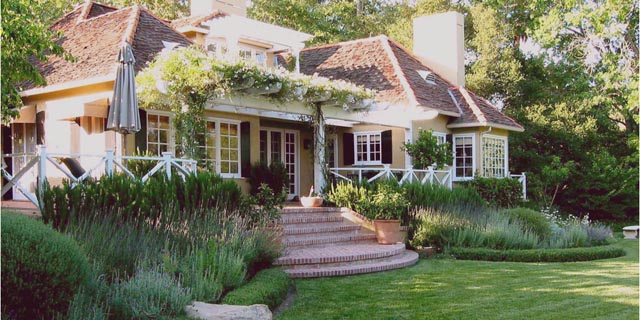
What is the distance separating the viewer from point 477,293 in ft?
28.5

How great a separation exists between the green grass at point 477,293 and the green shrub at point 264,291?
9.4 inches

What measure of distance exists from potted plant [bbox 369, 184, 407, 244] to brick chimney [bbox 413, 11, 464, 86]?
34.7 feet

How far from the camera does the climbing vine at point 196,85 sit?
11977 millimetres

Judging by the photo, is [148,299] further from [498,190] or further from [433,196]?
[498,190]

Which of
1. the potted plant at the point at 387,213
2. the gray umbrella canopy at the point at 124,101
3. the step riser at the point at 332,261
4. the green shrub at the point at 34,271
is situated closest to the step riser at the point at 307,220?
the potted plant at the point at 387,213

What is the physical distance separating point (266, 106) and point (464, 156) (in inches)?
389

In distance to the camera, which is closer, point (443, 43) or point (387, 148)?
point (387, 148)

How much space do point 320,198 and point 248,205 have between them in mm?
3355

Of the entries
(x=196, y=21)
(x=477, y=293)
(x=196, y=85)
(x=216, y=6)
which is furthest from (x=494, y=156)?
(x=477, y=293)

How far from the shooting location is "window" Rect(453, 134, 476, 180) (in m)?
21.4

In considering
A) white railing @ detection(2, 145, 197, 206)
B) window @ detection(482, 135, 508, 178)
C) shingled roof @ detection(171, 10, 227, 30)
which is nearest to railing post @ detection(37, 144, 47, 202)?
white railing @ detection(2, 145, 197, 206)

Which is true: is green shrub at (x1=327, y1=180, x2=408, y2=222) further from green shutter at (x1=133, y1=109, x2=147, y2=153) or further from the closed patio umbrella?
the closed patio umbrella

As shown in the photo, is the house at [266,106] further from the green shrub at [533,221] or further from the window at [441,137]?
the green shrub at [533,221]

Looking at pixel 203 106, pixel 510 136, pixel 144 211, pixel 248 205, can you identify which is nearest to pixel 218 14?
pixel 203 106
